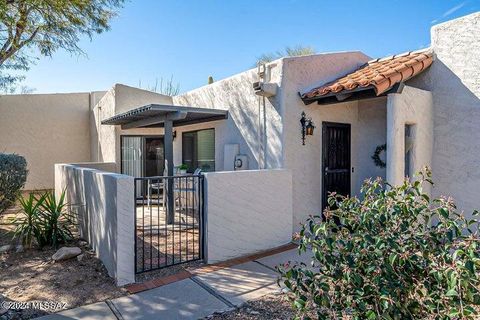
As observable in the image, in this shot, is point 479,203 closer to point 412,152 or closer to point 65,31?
point 412,152

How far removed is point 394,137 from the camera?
721 centimetres

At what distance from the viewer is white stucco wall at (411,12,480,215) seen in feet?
25.2

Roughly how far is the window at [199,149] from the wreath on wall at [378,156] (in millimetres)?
5272

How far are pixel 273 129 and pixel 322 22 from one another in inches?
338

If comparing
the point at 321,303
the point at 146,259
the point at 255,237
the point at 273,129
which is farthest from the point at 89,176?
the point at 321,303

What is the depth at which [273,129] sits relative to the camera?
8.44 m

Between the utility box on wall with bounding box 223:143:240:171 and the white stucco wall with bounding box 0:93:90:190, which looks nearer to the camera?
the utility box on wall with bounding box 223:143:240:171

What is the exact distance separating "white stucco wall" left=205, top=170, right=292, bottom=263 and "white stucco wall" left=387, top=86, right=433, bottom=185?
2402 millimetres

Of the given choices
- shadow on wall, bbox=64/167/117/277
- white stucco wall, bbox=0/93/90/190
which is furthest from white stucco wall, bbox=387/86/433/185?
white stucco wall, bbox=0/93/90/190

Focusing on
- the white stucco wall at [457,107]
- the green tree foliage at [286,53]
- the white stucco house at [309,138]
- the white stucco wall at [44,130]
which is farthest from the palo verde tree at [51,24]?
the green tree foliage at [286,53]

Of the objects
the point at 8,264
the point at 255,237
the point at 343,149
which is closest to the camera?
the point at 8,264

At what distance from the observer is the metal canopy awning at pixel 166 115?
8516 mm

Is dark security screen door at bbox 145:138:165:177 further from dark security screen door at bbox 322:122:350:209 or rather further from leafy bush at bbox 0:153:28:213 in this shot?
dark security screen door at bbox 322:122:350:209

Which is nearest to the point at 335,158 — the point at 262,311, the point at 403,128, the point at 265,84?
the point at 403,128
